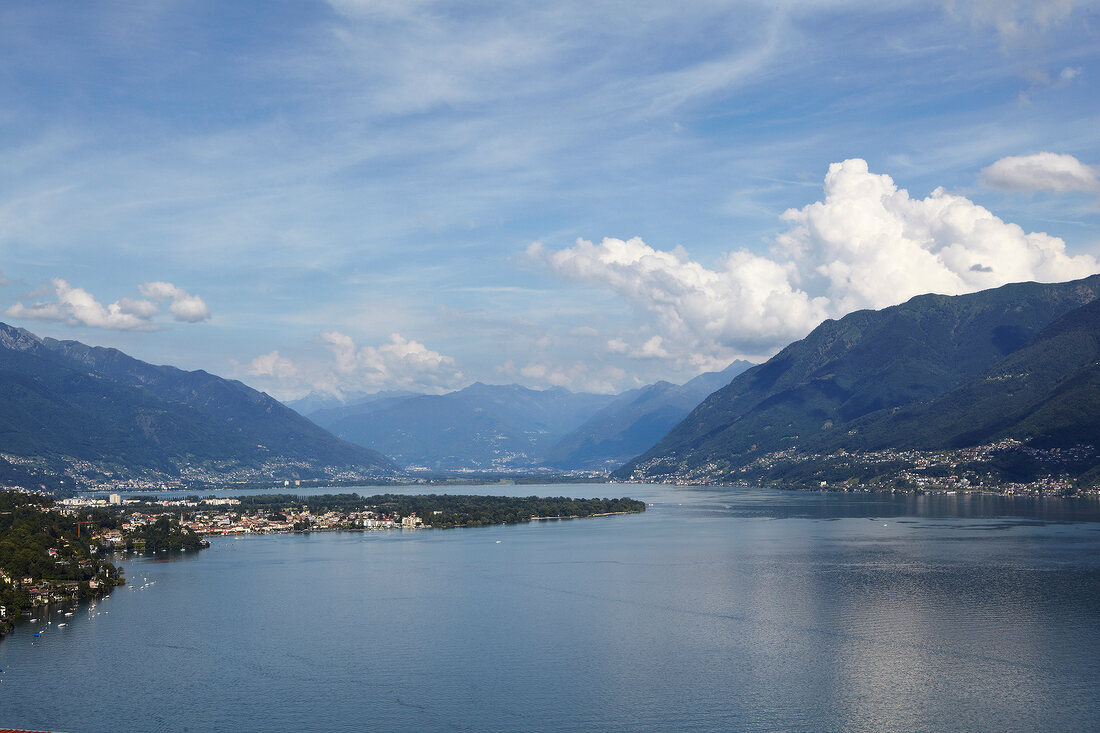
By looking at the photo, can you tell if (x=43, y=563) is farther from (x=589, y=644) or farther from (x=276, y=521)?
(x=276, y=521)

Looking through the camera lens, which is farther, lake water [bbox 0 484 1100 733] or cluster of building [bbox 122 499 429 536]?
cluster of building [bbox 122 499 429 536]

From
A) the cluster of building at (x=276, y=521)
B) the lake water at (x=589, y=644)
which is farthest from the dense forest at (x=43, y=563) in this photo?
the cluster of building at (x=276, y=521)

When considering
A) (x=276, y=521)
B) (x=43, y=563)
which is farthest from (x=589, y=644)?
(x=276, y=521)

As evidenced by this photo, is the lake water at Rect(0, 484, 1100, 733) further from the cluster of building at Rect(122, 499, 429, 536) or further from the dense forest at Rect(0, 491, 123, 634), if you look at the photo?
the cluster of building at Rect(122, 499, 429, 536)

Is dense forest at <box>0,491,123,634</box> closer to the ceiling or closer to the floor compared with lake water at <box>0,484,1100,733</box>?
closer to the ceiling

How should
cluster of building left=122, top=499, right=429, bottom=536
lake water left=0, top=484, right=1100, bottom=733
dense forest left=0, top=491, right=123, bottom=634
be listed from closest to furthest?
lake water left=0, top=484, right=1100, bottom=733 < dense forest left=0, top=491, right=123, bottom=634 < cluster of building left=122, top=499, right=429, bottom=536

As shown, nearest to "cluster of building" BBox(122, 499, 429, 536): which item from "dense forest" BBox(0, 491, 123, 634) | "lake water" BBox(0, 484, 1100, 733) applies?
"dense forest" BBox(0, 491, 123, 634)

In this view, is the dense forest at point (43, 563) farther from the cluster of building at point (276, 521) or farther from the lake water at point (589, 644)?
the cluster of building at point (276, 521)

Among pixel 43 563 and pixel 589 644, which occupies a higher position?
pixel 43 563

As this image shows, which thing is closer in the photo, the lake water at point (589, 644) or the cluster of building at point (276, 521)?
the lake water at point (589, 644)

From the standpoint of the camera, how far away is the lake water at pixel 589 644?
4541cm

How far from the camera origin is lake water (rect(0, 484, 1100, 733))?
149 feet

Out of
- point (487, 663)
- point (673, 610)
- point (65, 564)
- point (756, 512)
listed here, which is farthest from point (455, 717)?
point (756, 512)

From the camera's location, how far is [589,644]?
59.5 m
